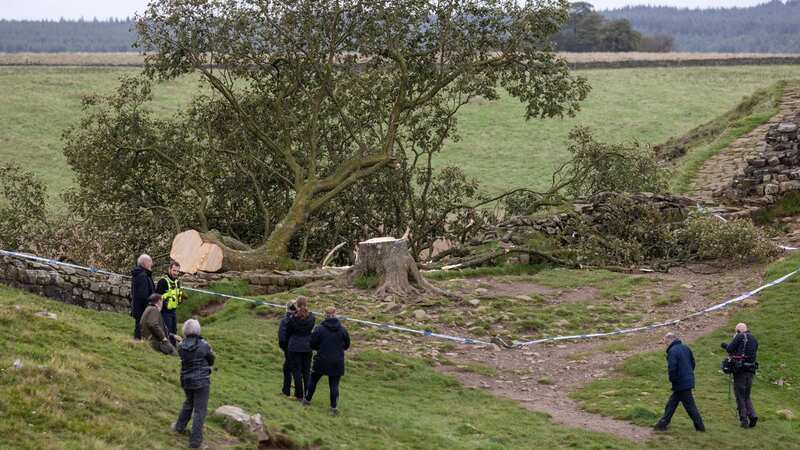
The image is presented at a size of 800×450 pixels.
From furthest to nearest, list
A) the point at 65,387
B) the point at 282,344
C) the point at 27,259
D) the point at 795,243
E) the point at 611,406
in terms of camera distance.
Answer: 1. the point at 795,243
2. the point at 27,259
3. the point at 611,406
4. the point at 282,344
5. the point at 65,387

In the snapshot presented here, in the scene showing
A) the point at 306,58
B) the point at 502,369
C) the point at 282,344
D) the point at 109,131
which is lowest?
the point at 502,369

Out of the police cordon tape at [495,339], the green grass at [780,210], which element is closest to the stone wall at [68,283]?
the police cordon tape at [495,339]

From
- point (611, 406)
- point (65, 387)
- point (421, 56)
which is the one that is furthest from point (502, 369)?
point (421, 56)

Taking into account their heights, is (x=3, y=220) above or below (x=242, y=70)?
below

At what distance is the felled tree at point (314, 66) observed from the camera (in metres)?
29.1

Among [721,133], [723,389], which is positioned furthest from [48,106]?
[723,389]

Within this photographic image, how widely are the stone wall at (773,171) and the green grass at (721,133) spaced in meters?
3.44

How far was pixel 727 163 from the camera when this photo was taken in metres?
39.0

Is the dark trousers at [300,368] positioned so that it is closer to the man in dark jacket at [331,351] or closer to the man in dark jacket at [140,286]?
the man in dark jacket at [331,351]

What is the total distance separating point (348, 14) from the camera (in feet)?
96.4

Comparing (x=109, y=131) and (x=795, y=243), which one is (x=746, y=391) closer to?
(x=795, y=243)

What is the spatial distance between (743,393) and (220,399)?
7945 millimetres

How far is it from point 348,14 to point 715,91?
5523cm

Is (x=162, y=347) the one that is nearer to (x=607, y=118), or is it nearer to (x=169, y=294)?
(x=169, y=294)
